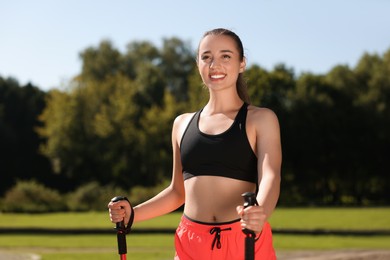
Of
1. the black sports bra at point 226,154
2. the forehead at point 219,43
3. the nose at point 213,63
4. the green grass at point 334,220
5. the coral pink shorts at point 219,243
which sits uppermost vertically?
the green grass at point 334,220

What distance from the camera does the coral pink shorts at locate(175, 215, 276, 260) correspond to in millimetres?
3430

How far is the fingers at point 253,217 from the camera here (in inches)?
118

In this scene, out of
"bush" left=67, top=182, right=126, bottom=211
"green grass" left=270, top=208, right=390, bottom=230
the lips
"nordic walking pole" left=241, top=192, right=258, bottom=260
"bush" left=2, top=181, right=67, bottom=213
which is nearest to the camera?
"nordic walking pole" left=241, top=192, right=258, bottom=260

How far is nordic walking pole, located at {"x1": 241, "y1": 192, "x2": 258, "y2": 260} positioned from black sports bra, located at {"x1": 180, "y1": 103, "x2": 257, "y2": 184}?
471 millimetres

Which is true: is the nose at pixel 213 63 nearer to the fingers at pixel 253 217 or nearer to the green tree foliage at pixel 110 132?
the fingers at pixel 253 217

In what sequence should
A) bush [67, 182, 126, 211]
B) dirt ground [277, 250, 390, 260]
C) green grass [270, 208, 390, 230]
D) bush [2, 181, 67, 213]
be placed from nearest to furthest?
dirt ground [277, 250, 390, 260]
green grass [270, 208, 390, 230]
bush [2, 181, 67, 213]
bush [67, 182, 126, 211]

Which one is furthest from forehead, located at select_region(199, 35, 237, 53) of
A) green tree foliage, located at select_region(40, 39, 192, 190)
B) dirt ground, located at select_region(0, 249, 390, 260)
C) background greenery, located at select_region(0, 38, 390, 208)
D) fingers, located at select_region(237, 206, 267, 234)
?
green tree foliage, located at select_region(40, 39, 192, 190)

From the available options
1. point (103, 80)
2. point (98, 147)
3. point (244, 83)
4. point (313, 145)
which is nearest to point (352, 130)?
point (313, 145)

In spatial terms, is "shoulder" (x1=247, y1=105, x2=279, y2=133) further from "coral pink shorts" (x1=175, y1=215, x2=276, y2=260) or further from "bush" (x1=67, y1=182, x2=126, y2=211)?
"bush" (x1=67, y1=182, x2=126, y2=211)

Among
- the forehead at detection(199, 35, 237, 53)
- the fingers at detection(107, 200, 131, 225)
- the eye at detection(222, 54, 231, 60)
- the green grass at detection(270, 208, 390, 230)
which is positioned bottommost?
the fingers at detection(107, 200, 131, 225)

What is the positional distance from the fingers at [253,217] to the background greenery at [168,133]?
5260 centimetres

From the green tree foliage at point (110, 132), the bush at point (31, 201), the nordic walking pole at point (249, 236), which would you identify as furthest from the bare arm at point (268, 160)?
the green tree foliage at point (110, 132)

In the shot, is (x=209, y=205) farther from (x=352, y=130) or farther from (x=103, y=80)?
(x=103, y=80)

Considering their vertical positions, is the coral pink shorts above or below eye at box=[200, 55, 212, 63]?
below
